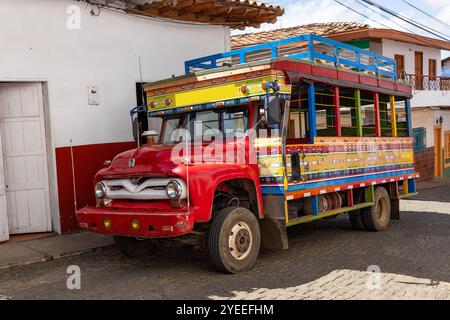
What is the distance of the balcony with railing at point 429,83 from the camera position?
21325 mm

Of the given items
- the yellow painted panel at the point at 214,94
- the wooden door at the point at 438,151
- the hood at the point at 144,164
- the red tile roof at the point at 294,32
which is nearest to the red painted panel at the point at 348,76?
the yellow painted panel at the point at 214,94

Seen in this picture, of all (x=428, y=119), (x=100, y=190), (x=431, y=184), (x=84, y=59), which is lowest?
(x=431, y=184)

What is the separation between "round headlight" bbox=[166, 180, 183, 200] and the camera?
5.64 meters

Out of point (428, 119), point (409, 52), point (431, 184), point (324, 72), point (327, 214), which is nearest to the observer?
point (324, 72)

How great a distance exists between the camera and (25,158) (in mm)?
8688

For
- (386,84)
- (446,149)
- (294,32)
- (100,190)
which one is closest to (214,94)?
(100,190)

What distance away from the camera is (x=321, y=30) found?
20391 millimetres

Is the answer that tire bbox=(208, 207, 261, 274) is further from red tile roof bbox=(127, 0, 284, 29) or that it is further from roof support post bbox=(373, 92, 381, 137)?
red tile roof bbox=(127, 0, 284, 29)

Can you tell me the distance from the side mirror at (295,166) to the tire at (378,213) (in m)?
2.79

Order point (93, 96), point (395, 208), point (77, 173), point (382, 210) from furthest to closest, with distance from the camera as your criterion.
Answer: point (395, 208), point (382, 210), point (93, 96), point (77, 173)

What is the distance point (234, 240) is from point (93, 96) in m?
4.65

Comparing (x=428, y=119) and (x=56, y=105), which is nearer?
(x=56, y=105)

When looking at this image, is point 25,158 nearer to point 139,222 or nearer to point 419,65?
point 139,222
